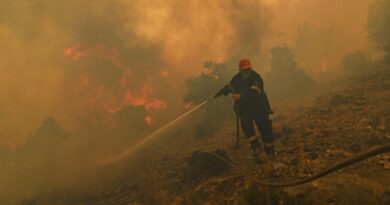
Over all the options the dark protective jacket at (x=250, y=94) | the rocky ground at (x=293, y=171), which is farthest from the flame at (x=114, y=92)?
the dark protective jacket at (x=250, y=94)

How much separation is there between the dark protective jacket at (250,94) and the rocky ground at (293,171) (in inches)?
46.0

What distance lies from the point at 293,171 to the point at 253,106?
186cm

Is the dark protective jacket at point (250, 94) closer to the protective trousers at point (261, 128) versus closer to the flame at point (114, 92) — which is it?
the protective trousers at point (261, 128)

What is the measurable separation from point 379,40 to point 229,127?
42.1 feet

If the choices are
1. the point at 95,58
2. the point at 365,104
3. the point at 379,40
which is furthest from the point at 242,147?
the point at 95,58

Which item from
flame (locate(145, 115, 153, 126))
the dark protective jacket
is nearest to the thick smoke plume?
flame (locate(145, 115, 153, 126))

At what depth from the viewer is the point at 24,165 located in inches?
891

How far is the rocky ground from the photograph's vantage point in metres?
4.70

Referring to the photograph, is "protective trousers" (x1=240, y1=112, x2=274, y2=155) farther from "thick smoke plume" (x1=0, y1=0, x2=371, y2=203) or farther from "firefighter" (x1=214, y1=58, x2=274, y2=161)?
"thick smoke plume" (x1=0, y1=0, x2=371, y2=203)

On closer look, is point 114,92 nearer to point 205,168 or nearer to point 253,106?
point 205,168

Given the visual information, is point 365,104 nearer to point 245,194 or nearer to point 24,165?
point 245,194

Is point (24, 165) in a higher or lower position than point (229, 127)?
higher

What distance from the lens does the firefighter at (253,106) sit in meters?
6.90

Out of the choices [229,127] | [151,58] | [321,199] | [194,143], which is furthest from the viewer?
[151,58]
